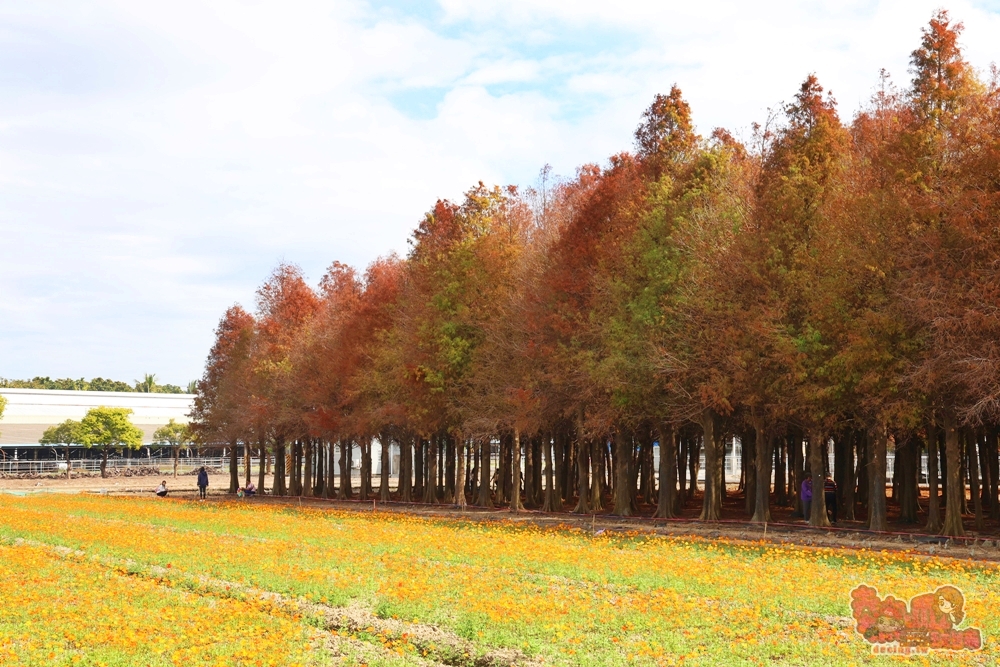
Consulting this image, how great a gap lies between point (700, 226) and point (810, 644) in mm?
23926

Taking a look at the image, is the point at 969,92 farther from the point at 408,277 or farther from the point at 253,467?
the point at 253,467

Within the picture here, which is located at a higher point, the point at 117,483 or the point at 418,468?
the point at 418,468

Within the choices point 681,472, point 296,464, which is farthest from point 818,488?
point 296,464

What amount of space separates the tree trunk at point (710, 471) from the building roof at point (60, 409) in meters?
92.3

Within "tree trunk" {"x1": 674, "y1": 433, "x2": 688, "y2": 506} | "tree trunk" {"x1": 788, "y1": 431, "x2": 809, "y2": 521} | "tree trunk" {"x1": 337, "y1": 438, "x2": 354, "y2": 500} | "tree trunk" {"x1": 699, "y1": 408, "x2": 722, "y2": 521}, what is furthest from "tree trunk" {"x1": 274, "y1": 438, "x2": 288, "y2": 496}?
"tree trunk" {"x1": 699, "y1": 408, "x2": 722, "y2": 521}

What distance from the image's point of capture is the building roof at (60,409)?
12612 centimetres

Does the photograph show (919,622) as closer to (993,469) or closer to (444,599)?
(444,599)

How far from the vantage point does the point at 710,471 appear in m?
39.1

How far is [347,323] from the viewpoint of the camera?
193ft

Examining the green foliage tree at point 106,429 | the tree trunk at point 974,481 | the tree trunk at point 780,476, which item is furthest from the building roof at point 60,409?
the tree trunk at point 974,481

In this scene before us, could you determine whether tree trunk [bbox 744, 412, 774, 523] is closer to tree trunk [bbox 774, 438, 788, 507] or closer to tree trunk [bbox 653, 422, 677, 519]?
tree trunk [bbox 653, 422, 677, 519]

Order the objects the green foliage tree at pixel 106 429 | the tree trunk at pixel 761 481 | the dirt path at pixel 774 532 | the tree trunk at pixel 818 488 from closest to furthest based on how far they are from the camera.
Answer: the dirt path at pixel 774 532 → the tree trunk at pixel 818 488 → the tree trunk at pixel 761 481 → the green foliage tree at pixel 106 429

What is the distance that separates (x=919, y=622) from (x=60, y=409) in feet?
446

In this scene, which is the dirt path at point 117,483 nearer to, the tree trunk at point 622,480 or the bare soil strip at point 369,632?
the tree trunk at point 622,480
